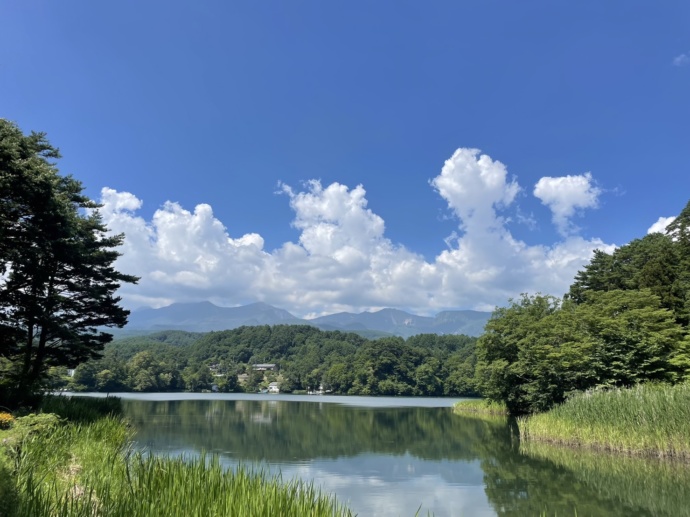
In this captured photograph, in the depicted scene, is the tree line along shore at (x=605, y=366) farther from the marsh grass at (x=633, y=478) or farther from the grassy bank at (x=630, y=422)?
the marsh grass at (x=633, y=478)

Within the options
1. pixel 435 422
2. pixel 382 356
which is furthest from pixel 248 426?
pixel 382 356

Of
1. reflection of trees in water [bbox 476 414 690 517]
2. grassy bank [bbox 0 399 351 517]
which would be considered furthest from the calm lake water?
grassy bank [bbox 0 399 351 517]

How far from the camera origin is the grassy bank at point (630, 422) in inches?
558

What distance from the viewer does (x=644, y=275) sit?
30.4m

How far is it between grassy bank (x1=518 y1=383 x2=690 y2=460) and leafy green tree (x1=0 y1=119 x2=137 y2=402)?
18957 mm

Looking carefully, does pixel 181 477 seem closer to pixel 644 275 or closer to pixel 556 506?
pixel 556 506

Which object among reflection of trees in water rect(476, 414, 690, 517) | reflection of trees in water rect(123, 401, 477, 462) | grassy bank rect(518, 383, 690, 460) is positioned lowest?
reflection of trees in water rect(123, 401, 477, 462)

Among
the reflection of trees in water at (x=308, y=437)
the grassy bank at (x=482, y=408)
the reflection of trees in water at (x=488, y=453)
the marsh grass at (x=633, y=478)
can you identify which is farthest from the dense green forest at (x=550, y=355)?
the marsh grass at (x=633, y=478)

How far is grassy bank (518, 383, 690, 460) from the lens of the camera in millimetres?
14180

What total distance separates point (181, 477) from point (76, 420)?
872cm

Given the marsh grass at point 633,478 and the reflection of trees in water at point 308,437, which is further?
the reflection of trees in water at point 308,437

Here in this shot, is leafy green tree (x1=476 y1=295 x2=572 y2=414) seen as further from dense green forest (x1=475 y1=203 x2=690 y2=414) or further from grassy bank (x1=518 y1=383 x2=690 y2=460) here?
grassy bank (x1=518 y1=383 x2=690 y2=460)

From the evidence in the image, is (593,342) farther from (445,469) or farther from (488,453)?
(445,469)

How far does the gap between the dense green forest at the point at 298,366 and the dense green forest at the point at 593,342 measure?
43584mm
